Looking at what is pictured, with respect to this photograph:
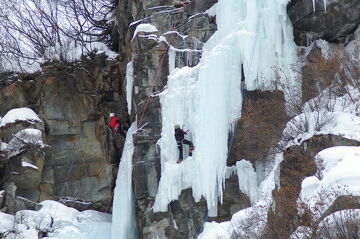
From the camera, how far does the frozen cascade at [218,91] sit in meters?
13.6

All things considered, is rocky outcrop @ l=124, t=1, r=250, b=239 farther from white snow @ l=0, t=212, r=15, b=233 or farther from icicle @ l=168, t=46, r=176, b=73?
white snow @ l=0, t=212, r=15, b=233

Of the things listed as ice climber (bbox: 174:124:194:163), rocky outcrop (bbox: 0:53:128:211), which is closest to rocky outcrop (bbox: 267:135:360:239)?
ice climber (bbox: 174:124:194:163)

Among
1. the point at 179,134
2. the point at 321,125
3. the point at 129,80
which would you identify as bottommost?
the point at 321,125

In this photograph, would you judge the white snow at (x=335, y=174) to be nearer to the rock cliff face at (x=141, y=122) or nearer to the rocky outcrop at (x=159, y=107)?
the rock cliff face at (x=141, y=122)

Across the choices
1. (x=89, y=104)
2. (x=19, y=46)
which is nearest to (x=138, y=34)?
(x=89, y=104)

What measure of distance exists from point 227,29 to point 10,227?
22.2 ft

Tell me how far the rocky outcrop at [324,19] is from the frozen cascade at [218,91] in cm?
33

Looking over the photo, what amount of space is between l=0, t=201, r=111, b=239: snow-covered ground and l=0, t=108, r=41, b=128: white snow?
91.1 inches

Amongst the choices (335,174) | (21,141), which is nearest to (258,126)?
(335,174)

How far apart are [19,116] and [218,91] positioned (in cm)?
637

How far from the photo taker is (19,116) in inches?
699

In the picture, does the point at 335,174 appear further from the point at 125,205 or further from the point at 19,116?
the point at 19,116

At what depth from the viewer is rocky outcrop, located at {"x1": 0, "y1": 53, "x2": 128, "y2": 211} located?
1828 centimetres

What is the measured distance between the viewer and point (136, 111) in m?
16.0
